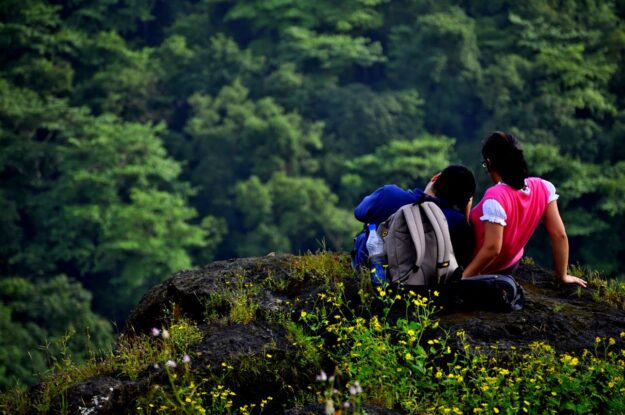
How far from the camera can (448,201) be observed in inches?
192

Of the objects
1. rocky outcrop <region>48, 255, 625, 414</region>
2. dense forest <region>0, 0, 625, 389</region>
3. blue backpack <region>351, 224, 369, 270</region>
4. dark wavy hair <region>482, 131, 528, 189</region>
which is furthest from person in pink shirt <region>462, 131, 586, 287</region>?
dense forest <region>0, 0, 625, 389</region>

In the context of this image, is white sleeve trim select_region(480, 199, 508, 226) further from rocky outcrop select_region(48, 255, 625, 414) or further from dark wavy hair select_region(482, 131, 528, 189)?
rocky outcrop select_region(48, 255, 625, 414)

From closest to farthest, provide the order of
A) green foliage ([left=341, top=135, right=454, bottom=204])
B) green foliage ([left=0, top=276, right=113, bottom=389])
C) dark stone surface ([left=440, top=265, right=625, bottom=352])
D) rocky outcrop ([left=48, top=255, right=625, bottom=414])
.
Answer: rocky outcrop ([left=48, top=255, right=625, bottom=414]), dark stone surface ([left=440, top=265, right=625, bottom=352]), green foliage ([left=0, top=276, right=113, bottom=389]), green foliage ([left=341, top=135, right=454, bottom=204])

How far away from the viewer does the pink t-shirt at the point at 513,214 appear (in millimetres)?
4742

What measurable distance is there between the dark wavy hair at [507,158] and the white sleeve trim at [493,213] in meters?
0.16

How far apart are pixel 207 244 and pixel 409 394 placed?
2946 centimetres

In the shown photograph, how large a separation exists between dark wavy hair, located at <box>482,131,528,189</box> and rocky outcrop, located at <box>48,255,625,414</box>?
0.74 metres

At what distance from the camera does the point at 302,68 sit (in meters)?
38.1

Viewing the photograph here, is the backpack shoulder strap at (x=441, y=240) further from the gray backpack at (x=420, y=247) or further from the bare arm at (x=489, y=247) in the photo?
the bare arm at (x=489, y=247)

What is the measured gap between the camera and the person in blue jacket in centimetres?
480

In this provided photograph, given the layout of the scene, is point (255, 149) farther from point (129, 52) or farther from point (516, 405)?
point (516, 405)

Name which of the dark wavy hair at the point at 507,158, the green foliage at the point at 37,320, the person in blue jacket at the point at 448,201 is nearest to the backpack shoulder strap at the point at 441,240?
the person in blue jacket at the point at 448,201

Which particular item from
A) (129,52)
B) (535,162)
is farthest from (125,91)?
(535,162)

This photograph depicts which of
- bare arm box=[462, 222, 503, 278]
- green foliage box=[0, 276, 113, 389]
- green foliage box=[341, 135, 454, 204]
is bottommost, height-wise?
green foliage box=[0, 276, 113, 389]
